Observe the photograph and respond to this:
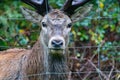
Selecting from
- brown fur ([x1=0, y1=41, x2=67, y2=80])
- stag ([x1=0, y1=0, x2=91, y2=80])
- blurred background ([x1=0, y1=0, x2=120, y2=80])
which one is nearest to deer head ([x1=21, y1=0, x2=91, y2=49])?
stag ([x1=0, y1=0, x2=91, y2=80])

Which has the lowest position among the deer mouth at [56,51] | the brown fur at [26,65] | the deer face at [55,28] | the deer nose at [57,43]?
the brown fur at [26,65]

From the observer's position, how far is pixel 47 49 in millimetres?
6449

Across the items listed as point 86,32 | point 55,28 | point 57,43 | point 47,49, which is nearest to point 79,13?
point 55,28

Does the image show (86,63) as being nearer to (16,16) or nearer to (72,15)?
(16,16)

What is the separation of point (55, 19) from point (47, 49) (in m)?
0.41

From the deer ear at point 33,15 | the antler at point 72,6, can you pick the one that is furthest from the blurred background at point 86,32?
the antler at point 72,6

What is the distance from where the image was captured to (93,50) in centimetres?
936

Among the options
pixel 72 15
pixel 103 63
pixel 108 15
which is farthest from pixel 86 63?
pixel 72 15

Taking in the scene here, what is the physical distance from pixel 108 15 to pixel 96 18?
33cm

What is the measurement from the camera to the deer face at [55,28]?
6.18 meters

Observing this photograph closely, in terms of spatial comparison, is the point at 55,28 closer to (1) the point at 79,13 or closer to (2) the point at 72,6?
(2) the point at 72,6

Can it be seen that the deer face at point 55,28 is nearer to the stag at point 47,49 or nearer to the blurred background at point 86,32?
the stag at point 47,49

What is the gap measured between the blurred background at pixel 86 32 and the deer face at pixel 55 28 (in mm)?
2032

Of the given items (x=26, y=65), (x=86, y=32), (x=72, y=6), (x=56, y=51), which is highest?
(x=72, y=6)
